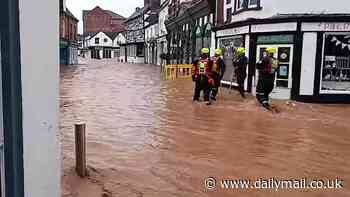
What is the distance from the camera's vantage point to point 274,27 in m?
15.1

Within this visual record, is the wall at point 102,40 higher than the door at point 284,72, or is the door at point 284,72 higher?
the wall at point 102,40

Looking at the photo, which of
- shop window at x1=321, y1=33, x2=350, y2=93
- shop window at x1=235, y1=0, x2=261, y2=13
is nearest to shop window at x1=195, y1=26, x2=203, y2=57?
shop window at x1=235, y1=0, x2=261, y2=13

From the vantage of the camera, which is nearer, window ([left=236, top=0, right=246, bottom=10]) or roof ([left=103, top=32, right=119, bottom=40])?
window ([left=236, top=0, right=246, bottom=10])

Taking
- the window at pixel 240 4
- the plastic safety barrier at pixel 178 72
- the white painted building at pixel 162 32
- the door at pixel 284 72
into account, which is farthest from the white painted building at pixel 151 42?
the door at pixel 284 72

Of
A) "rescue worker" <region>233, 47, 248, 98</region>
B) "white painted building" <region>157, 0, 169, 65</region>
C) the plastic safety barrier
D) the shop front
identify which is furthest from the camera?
"white painted building" <region>157, 0, 169, 65</region>

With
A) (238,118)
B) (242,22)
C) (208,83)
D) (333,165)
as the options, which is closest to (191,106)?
(208,83)

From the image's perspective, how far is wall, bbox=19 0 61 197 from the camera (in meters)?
1.66

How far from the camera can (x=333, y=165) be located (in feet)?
21.2

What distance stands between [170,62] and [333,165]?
34.1 meters

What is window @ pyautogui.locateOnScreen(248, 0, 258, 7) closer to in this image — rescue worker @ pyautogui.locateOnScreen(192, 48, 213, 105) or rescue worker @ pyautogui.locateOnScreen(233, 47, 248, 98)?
rescue worker @ pyautogui.locateOnScreen(233, 47, 248, 98)

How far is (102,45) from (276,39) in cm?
8484

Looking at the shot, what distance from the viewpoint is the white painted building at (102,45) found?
315 feet

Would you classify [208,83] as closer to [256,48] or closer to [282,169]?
[256,48]

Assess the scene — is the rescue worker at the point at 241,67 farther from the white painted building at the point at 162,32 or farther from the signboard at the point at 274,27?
the white painted building at the point at 162,32
